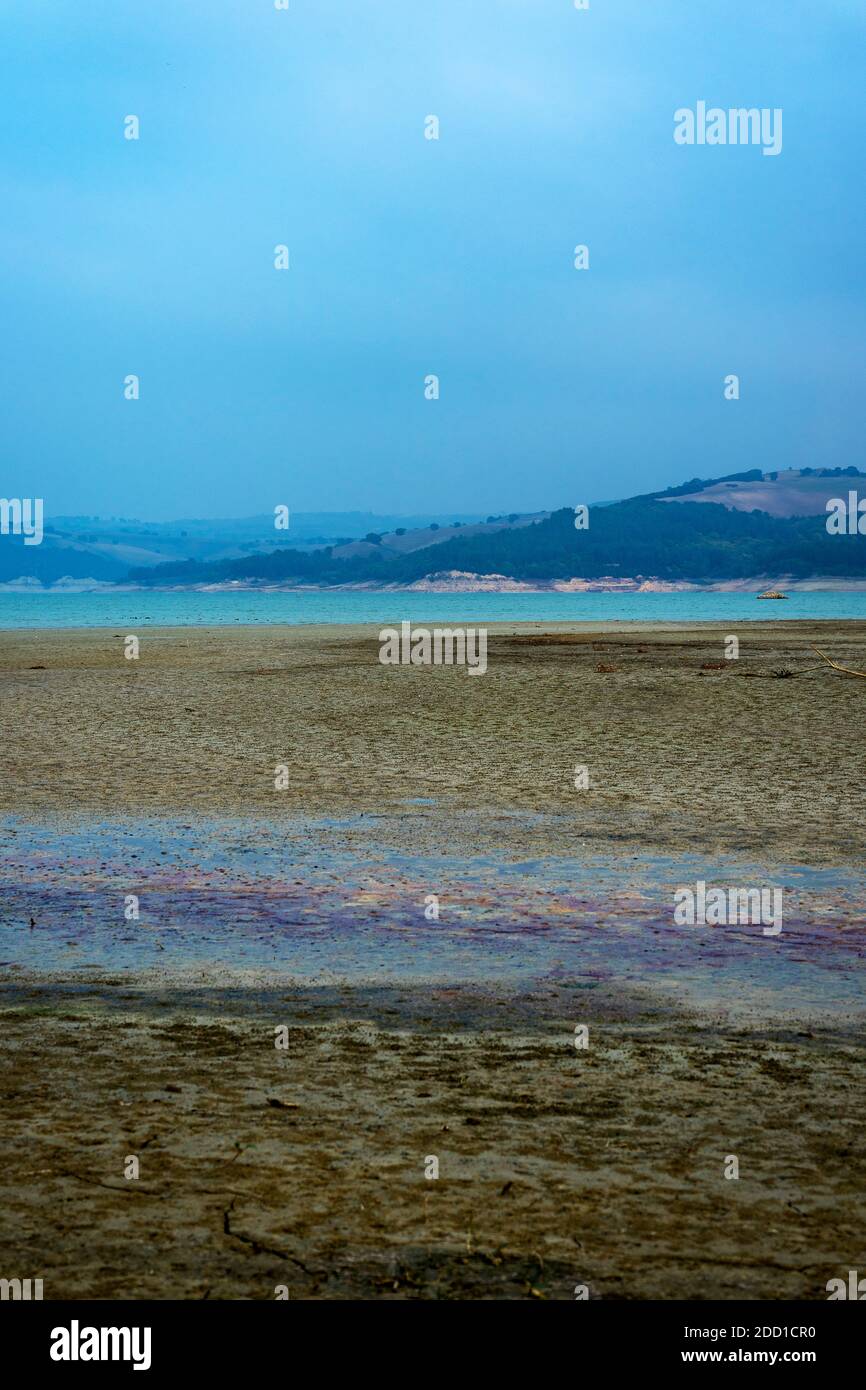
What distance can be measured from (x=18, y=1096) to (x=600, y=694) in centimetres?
2118

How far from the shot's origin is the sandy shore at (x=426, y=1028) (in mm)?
4594

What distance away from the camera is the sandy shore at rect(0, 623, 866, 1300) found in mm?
4594

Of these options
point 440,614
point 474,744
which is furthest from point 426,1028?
point 440,614

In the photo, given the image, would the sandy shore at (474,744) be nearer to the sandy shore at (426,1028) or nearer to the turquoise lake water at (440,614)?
the sandy shore at (426,1028)

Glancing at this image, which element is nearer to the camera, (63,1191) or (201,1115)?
(63,1191)

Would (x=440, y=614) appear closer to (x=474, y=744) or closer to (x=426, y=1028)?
(x=474, y=744)

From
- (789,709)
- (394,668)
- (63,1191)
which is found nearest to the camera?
(63,1191)

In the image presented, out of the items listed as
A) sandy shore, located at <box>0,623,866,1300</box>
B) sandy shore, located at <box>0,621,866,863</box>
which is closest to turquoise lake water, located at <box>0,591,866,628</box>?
sandy shore, located at <box>0,621,866,863</box>

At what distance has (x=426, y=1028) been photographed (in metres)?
7.22

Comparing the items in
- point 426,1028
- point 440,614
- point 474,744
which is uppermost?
point 440,614

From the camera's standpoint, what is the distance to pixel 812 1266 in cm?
441
